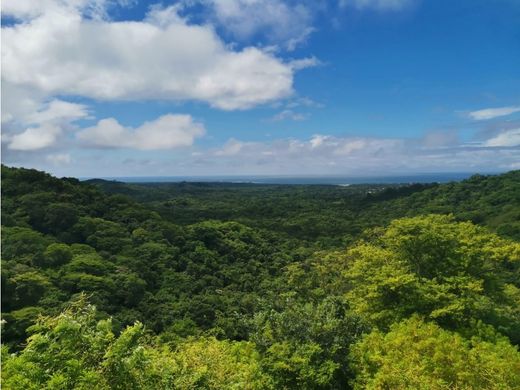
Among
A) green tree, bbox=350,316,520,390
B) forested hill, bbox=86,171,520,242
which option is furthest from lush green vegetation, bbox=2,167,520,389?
forested hill, bbox=86,171,520,242

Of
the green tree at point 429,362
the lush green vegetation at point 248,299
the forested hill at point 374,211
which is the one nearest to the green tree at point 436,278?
the lush green vegetation at point 248,299

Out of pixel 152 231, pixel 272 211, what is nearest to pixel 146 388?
pixel 152 231

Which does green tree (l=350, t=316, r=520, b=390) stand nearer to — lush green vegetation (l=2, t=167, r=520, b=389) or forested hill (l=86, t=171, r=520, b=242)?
lush green vegetation (l=2, t=167, r=520, b=389)

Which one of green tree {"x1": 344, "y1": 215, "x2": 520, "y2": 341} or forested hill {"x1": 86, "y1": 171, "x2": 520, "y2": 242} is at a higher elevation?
green tree {"x1": 344, "y1": 215, "x2": 520, "y2": 341}

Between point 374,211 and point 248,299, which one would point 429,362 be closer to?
point 248,299

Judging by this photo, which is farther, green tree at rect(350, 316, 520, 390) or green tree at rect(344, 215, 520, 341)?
green tree at rect(344, 215, 520, 341)

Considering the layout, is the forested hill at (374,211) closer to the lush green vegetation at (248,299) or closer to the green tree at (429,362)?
the lush green vegetation at (248,299)

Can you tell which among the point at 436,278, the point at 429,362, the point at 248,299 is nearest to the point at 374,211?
the point at 248,299

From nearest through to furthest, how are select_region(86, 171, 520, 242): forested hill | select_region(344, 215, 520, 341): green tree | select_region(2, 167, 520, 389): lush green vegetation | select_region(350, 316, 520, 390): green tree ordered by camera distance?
select_region(2, 167, 520, 389): lush green vegetation → select_region(350, 316, 520, 390): green tree → select_region(344, 215, 520, 341): green tree → select_region(86, 171, 520, 242): forested hill

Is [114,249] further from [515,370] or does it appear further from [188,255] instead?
[515,370]

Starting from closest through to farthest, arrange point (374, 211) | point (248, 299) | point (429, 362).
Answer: point (429, 362), point (248, 299), point (374, 211)
